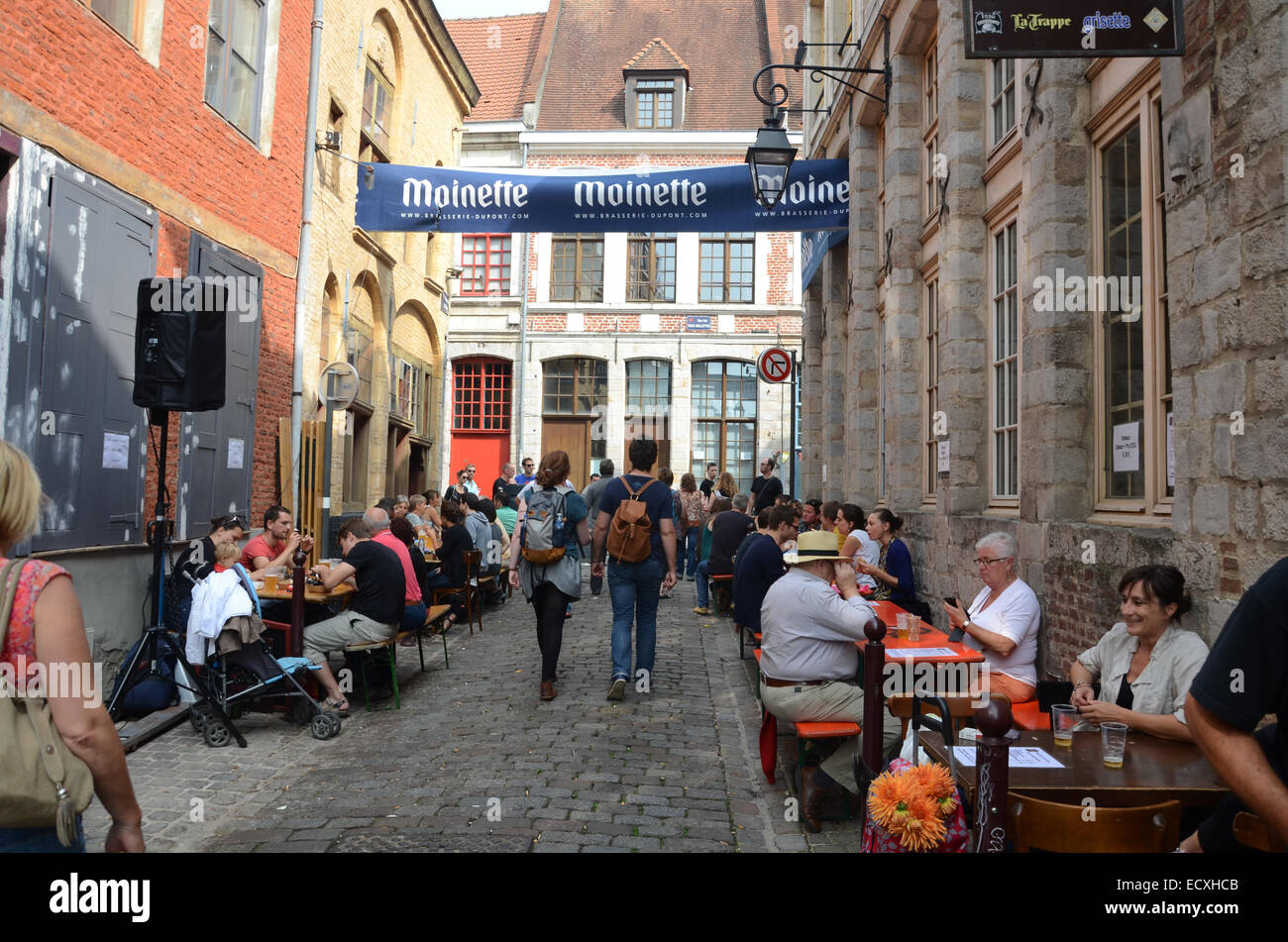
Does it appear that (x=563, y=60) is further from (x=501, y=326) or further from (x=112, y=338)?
(x=112, y=338)

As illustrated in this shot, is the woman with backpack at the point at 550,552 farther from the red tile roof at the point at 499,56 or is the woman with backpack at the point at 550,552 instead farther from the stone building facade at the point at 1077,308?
the red tile roof at the point at 499,56

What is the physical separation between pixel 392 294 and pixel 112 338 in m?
10.1

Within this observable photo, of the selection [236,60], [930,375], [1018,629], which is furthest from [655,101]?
[1018,629]

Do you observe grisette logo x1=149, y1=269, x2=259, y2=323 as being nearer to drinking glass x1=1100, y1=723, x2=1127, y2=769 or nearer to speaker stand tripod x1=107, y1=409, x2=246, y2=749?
speaker stand tripod x1=107, y1=409, x2=246, y2=749

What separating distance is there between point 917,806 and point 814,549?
2.14 m

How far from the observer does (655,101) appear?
26281 millimetres

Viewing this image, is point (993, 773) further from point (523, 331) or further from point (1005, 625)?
point (523, 331)

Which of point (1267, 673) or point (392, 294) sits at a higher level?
point (392, 294)

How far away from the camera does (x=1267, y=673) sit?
1.96 m

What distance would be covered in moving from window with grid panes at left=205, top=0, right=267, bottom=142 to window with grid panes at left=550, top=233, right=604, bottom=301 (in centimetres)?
1466

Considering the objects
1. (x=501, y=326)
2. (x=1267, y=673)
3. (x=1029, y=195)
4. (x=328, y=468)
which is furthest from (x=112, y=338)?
(x=501, y=326)

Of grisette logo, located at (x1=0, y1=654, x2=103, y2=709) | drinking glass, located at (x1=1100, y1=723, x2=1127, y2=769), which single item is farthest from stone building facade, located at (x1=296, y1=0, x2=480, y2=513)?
drinking glass, located at (x1=1100, y1=723, x2=1127, y2=769)

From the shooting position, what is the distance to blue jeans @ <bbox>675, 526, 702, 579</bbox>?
15.4 metres

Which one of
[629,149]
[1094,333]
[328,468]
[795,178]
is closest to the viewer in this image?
[1094,333]
